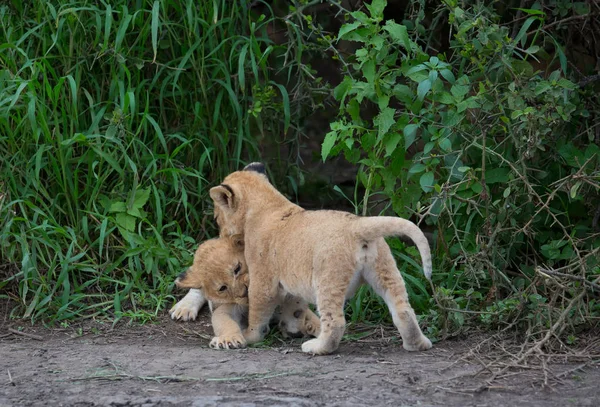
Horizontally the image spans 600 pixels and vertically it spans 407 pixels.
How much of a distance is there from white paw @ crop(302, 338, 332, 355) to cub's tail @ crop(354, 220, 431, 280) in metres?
0.66

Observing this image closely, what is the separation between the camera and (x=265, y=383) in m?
4.78

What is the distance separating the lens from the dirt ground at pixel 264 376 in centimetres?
453

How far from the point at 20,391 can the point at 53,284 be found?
5.52 feet

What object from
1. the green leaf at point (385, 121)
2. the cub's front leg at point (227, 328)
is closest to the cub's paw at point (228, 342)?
the cub's front leg at point (227, 328)

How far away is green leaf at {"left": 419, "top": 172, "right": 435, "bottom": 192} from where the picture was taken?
5.73m

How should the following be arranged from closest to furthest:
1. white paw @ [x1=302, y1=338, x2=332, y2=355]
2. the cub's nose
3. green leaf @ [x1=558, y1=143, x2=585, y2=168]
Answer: white paw @ [x1=302, y1=338, x2=332, y2=355] → green leaf @ [x1=558, y1=143, x2=585, y2=168] → the cub's nose

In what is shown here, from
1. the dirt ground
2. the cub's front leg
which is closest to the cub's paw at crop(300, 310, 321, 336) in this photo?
the dirt ground

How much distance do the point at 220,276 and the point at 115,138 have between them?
1279mm

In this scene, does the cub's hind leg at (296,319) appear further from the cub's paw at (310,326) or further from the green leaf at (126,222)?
the green leaf at (126,222)

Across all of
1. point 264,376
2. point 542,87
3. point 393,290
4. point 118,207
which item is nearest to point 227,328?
point 264,376

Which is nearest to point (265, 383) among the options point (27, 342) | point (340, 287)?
point (340, 287)

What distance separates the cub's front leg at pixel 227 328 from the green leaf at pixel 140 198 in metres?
1.02

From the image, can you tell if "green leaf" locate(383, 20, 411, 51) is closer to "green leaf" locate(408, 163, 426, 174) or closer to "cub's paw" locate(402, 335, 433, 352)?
"green leaf" locate(408, 163, 426, 174)

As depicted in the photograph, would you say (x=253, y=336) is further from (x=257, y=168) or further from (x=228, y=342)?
(x=257, y=168)
